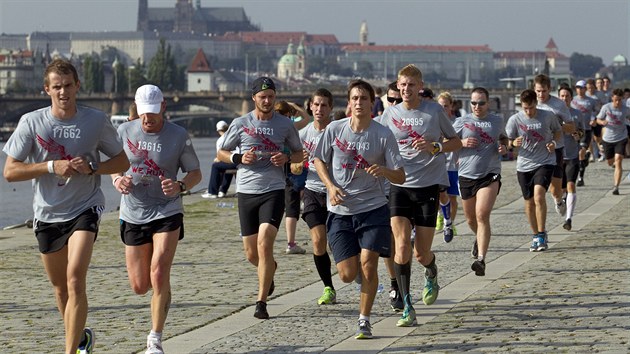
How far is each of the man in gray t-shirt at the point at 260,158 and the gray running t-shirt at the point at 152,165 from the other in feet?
5.04

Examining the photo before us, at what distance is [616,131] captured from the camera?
965 inches

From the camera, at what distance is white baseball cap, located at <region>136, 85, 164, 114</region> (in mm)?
9195

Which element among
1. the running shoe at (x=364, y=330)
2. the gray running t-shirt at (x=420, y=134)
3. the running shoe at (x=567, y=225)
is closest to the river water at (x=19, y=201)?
the running shoe at (x=567, y=225)

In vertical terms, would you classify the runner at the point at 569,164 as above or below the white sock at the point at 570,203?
above

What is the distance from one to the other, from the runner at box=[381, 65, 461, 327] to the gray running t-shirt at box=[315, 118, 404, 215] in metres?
0.89

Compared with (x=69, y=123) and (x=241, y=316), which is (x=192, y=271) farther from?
(x=69, y=123)

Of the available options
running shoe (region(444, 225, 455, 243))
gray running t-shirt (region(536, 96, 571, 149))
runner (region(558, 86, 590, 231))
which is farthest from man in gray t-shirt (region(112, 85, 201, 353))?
runner (region(558, 86, 590, 231))

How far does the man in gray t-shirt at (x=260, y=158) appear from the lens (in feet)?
36.1

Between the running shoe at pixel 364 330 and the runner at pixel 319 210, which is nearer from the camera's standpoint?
the running shoe at pixel 364 330

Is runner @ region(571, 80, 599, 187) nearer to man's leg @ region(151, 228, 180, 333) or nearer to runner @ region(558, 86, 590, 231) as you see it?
runner @ region(558, 86, 590, 231)

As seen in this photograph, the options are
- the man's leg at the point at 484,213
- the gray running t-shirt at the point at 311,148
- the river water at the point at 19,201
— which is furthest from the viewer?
the river water at the point at 19,201

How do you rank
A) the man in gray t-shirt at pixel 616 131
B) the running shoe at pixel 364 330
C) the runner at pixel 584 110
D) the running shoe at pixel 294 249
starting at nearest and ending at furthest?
1. the running shoe at pixel 364 330
2. the running shoe at pixel 294 249
3. the man in gray t-shirt at pixel 616 131
4. the runner at pixel 584 110

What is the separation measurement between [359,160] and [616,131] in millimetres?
15222

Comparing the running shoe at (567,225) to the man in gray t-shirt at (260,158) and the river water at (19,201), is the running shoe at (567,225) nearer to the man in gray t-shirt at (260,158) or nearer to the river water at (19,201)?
the man in gray t-shirt at (260,158)
